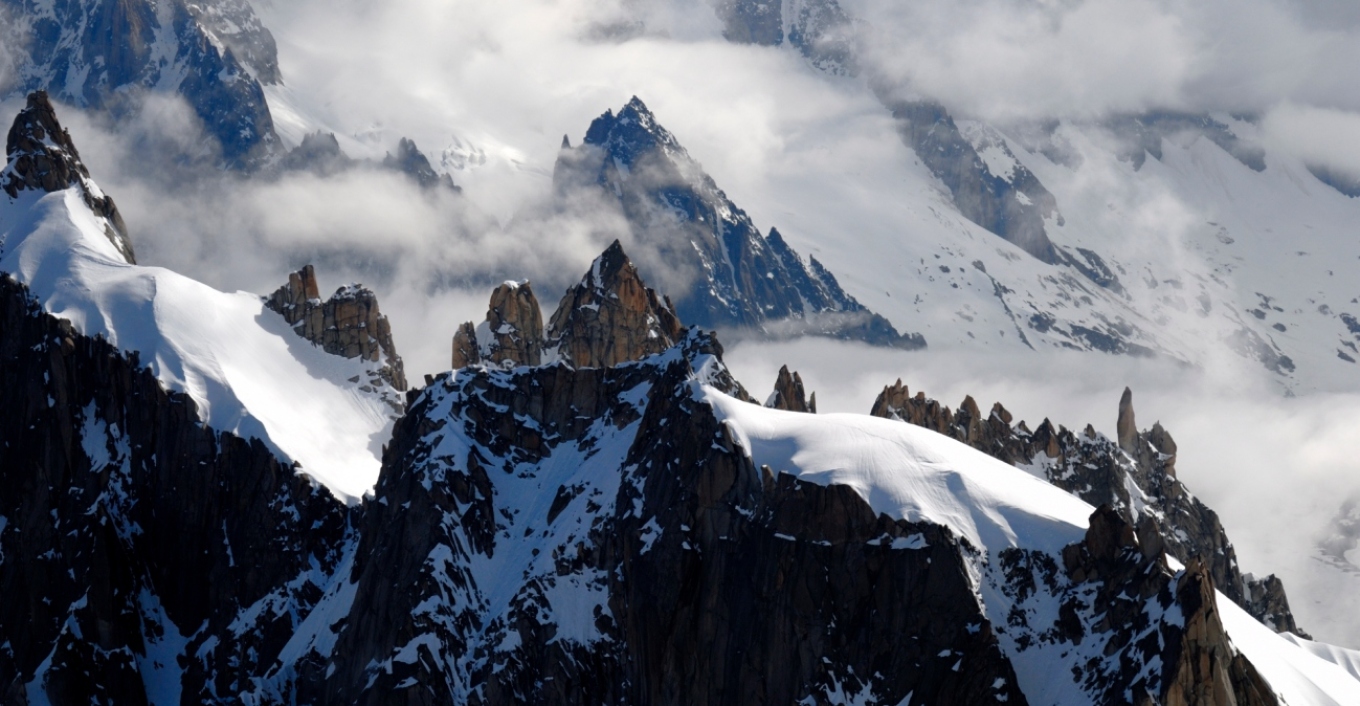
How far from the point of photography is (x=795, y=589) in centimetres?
15838

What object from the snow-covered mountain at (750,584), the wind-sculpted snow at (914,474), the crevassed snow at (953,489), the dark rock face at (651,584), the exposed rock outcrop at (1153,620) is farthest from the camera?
the wind-sculpted snow at (914,474)

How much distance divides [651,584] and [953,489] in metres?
28.3

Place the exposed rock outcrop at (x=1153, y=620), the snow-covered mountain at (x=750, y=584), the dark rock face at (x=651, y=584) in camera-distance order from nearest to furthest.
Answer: the exposed rock outcrop at (x=1153, y=620) → the snow-covered mountain at (x=750, y=584) → the dark rock face at (x=651, y=584)

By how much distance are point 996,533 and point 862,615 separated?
1334cm

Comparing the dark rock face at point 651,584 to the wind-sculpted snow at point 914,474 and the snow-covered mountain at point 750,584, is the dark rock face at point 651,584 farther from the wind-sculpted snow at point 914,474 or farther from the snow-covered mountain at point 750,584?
the wind-sculpted snow at point 914,474

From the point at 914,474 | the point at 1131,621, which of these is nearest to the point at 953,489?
the point at 914,474

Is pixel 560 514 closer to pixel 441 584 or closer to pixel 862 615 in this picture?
pixel 441 584

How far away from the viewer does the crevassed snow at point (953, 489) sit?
156 m

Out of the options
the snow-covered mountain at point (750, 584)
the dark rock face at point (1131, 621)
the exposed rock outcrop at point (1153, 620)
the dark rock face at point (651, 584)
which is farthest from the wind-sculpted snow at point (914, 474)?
the exposed rock outcrop at point (1153, 620)

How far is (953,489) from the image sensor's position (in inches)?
6334

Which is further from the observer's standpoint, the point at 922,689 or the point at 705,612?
the point at 705,612

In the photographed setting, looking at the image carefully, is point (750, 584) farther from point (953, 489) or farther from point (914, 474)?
point (953, 489)

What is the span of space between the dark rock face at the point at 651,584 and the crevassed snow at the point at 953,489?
8.86 ft

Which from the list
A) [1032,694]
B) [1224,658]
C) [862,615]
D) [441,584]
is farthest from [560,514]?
[1224,658]
